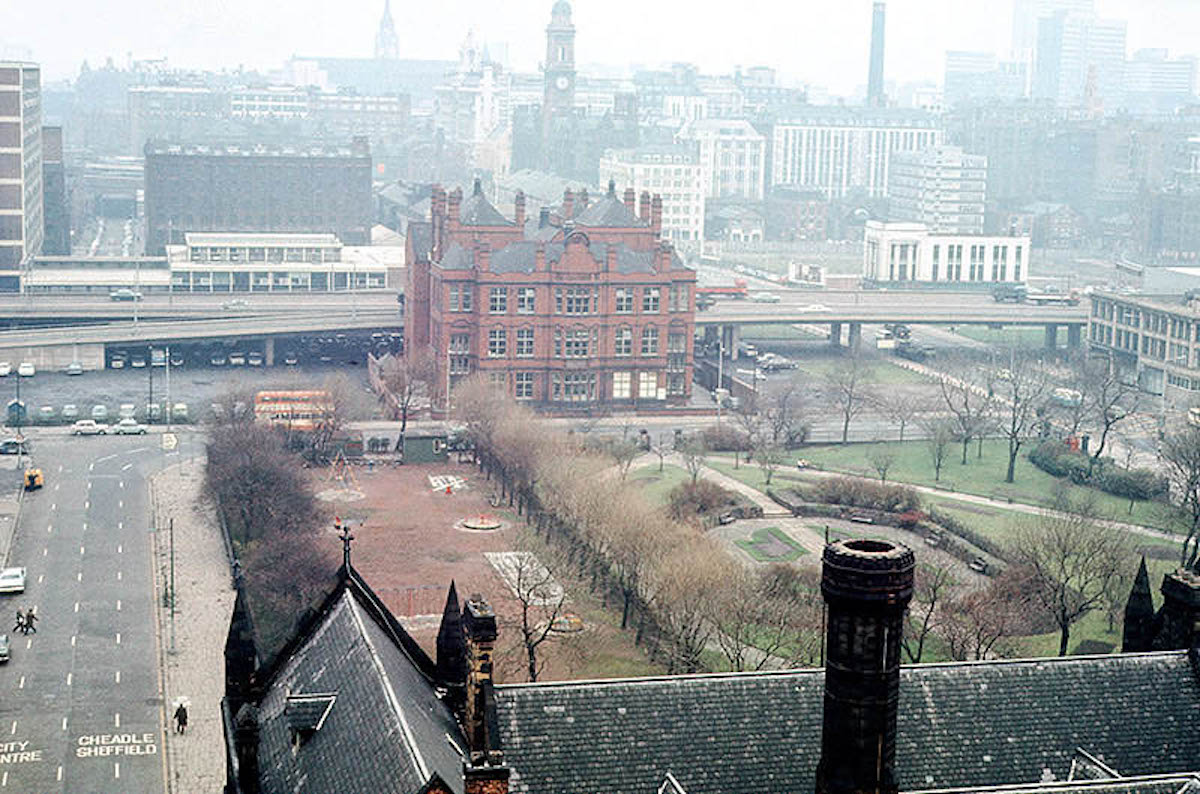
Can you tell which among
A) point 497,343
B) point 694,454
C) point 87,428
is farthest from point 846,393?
point 87,428

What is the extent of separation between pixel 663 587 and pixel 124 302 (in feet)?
375

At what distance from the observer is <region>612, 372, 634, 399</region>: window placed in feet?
472

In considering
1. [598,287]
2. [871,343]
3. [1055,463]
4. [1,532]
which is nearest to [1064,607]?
[1055,463]

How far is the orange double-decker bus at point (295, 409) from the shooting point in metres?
122

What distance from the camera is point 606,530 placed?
91.4 m

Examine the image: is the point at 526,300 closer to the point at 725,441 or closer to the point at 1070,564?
the point at 725,441

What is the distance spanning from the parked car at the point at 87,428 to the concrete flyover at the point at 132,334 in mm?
27669

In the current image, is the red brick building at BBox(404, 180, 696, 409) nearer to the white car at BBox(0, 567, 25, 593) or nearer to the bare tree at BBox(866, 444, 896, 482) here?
the bare tree at BBox(866, 444, 896, 482)

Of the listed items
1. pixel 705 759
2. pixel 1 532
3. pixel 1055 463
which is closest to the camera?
pixel 705 759

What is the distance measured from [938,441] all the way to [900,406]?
1721cm

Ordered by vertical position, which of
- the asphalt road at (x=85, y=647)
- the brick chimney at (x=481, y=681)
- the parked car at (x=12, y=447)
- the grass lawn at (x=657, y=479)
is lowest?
the asphalt road at (x=85, y=647)

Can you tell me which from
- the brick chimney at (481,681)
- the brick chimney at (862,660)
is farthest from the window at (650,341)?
the brick chimney at (862,660)

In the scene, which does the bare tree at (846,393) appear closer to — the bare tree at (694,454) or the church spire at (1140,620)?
the bare tree at (694,454)

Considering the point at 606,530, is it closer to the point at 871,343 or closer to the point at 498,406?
the point at 498,406
